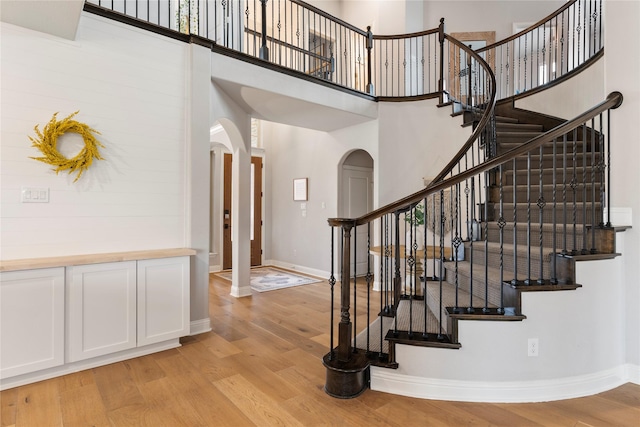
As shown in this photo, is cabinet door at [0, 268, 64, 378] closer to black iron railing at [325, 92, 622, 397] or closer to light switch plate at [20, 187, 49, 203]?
light switch plate at [20, 187, 49, 203]

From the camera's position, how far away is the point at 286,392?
2.26 meters

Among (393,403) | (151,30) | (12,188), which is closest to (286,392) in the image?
(393,403)

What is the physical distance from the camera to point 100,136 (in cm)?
285

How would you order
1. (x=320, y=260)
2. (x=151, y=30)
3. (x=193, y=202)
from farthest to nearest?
(x=320, y=260), (x=193, y=202), (x=151, y=30)

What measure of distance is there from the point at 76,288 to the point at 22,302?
0.31 metres

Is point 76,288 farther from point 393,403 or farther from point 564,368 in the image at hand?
point 564,368

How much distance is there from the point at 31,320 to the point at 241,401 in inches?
63.5

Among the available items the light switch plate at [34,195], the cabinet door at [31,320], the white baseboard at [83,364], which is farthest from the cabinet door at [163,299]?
the light switch plate at [34,195]

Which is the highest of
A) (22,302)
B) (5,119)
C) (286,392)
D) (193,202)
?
(5,119)

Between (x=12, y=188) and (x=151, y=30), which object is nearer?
(x=12, y=188)

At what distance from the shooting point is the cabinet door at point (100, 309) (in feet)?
8.31

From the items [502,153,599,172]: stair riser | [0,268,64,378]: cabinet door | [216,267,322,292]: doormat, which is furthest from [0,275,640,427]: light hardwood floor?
[216,267,322,292]: doormat

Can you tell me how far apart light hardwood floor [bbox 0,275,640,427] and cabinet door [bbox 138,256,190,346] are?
0.62 ft

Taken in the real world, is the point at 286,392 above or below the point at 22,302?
below
